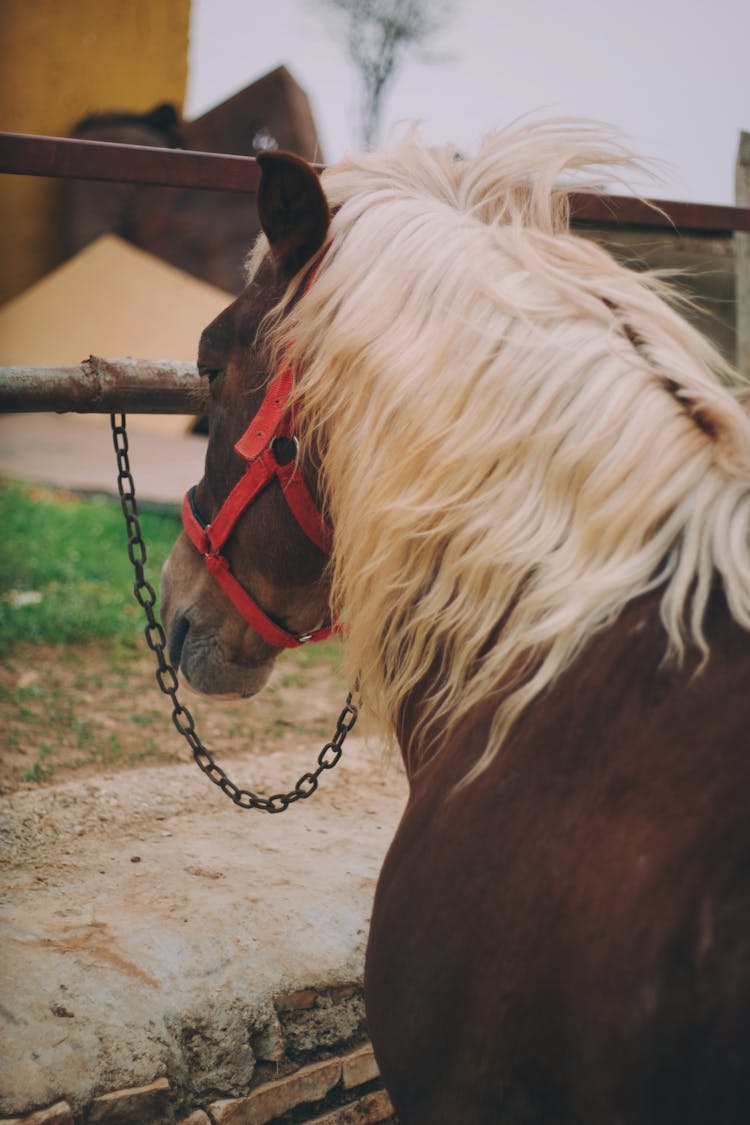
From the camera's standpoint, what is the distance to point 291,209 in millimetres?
1513

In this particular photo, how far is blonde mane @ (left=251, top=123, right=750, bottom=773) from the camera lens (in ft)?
3.80

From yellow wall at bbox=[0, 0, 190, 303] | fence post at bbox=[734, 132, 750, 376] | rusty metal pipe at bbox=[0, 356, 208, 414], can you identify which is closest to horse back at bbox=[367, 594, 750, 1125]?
rusty metal pipe at bbox=[0, 356, 208, 414]

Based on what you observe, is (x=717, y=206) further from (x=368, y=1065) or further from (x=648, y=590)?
(x=368, y=1065)

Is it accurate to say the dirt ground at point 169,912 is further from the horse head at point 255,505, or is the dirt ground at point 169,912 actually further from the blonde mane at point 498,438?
the blonde mane at point 498,438

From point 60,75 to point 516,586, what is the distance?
9.35m

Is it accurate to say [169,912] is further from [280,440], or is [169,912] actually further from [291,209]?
[291,209]

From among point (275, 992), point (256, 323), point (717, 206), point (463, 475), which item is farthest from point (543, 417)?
point (717, 206)

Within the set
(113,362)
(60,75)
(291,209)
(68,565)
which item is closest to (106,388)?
(113,362)

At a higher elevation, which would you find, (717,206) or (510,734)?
(717,206)

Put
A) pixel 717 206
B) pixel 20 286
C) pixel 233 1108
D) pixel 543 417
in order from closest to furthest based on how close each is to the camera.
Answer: pixel 543 417 → pixel 233 1108 → pixel 717 206 → pixel 20 286

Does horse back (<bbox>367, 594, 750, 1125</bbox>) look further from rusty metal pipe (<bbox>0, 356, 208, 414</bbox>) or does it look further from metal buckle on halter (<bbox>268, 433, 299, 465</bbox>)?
rusty metal pipe (<bbox>0, 356, 208, 414</bbox>)

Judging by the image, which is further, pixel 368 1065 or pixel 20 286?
pixel 20 286

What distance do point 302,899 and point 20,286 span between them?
8.63 metres

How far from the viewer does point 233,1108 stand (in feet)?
6.20
